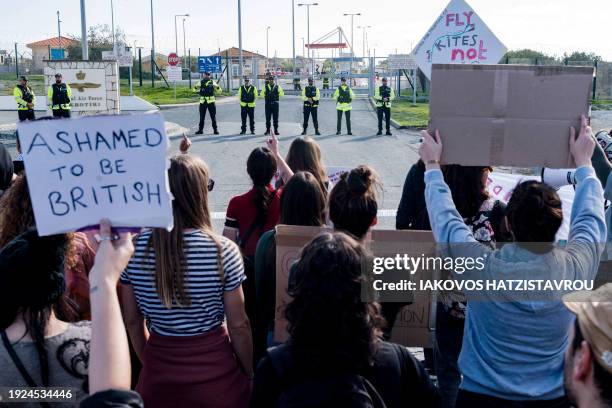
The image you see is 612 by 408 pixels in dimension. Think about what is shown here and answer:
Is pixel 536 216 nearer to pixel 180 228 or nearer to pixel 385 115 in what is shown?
pixel 180 228

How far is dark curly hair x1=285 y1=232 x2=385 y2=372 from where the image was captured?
6.66 ft

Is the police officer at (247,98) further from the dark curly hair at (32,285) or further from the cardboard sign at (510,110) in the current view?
the dark curly hair at (32,285)

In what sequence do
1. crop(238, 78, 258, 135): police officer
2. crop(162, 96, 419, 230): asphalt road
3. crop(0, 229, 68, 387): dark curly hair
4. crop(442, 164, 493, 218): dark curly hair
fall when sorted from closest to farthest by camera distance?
crop(0, 229, 68, 387): dark curly hair → crop(442, 164, 493, 218): dark curly hair → crop(162, 96, 419, 230): asphalt road → crop(238, 78, 258, 135): police officer

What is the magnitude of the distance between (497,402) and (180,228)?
1.44 metres

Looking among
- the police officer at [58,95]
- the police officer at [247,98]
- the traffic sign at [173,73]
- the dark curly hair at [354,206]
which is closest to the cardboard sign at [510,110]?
the dark curly hair at [354,206]

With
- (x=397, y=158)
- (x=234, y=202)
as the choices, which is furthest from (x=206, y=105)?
(x=234, y=202)

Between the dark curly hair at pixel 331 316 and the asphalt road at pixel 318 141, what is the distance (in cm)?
624

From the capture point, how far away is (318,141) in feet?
62.5

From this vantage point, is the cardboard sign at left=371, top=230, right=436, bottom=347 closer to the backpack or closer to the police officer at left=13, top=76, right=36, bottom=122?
the backpack

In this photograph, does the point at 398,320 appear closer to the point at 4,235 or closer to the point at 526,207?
the point at 526,207

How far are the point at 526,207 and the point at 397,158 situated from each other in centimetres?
1310

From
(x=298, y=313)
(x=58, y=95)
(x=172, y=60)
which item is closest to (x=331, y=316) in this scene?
(x=298, y=313)

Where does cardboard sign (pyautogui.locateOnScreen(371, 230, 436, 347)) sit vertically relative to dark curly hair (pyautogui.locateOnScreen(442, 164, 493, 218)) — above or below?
below

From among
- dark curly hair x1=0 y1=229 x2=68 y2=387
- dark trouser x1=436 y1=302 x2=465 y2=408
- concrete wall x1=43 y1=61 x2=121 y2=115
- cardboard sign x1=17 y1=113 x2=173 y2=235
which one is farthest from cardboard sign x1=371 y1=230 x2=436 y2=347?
concrete wall x1=43 y1=61 x2=121 y2=115
